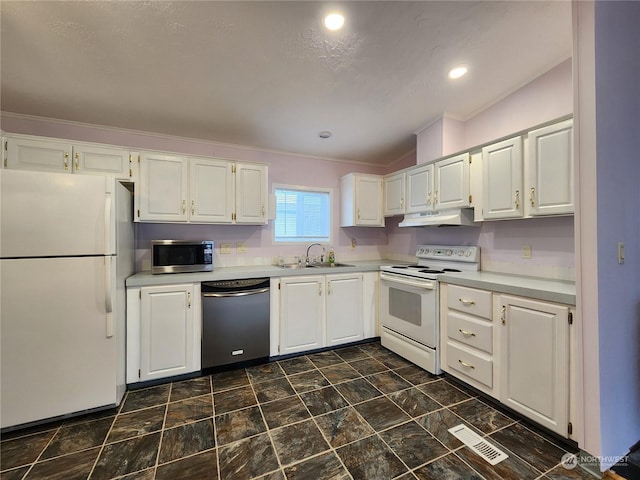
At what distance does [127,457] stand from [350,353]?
2.10 metres

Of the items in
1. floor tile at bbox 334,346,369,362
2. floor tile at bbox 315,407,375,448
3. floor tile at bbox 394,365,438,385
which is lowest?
floor tile at bbox 334,346,369,362

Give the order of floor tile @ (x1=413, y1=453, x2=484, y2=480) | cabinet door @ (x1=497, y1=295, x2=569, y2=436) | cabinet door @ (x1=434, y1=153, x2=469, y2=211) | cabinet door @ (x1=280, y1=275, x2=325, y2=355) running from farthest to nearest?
cabinet door @ (x1=280, y1=275, x2=325, y2=355) < cabinet door @ (x1=434, y1=153, x2=469, y2=211) < cabinet door @ (x1=497, y1=295, x2=569, y2=436) < floor tile @ (x1=413, y1=453, x2=484, y2=480)

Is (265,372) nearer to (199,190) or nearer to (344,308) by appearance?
(344,308)

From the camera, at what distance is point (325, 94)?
246 cm

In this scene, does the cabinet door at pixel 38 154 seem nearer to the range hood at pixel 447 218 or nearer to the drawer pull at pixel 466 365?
the range hood at pixel 447 218

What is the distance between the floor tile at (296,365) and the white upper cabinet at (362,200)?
1.80 metres

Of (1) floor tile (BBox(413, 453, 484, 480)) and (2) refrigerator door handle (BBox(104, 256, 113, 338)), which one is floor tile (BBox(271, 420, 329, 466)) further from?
(2) refrigerator door handle (BBox(104, 256, 113, 338))

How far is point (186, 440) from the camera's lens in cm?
174

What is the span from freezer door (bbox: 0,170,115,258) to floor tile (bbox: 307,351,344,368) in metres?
2.12

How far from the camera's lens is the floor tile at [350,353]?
2959 mm

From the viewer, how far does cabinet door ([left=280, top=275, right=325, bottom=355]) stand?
2887mm

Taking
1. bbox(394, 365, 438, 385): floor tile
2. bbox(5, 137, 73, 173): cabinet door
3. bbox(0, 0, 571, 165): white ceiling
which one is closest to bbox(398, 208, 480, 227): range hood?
bbox(0, 0, 571, 165): white ceiling

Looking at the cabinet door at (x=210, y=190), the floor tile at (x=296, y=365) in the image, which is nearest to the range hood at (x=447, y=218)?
the floor tile at (x=296, y=365)

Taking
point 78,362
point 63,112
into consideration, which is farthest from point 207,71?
point 78,362
